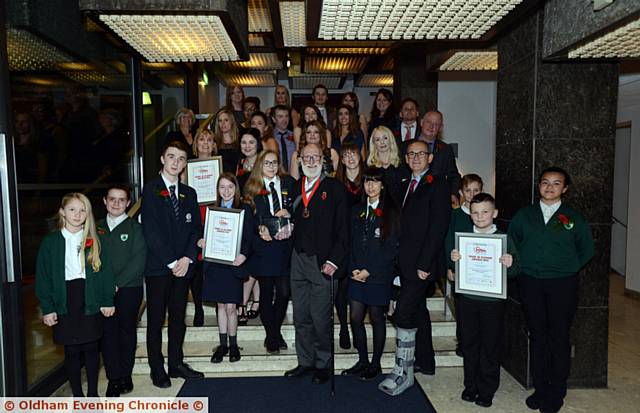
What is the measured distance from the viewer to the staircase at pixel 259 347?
179 inches

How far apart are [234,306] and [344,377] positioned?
1.16 metres

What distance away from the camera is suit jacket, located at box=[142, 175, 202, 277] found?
3980mm

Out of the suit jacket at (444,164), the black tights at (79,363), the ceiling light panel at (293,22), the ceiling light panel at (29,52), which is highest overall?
the ceiling light panel at (293,22)

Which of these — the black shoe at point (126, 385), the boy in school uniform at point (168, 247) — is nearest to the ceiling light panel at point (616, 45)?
the boy in school uniform at point (168, 247)

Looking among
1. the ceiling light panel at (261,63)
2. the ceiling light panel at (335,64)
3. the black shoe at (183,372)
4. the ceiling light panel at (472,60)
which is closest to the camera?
the black shoe at (183,372)

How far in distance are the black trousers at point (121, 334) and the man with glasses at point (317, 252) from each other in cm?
130

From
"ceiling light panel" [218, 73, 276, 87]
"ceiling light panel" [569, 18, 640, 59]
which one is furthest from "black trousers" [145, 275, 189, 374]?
"ceiling light panel" [218, 73, 276, 87]

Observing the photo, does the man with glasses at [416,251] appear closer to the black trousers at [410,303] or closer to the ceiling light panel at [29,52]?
the black trousers at [410,303]

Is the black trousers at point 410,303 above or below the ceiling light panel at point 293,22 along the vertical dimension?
below

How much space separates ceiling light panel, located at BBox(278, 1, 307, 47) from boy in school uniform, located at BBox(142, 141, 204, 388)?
1.81 meters

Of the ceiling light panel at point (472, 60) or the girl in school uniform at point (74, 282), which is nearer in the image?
the girl in school uniform at point (74, 282)

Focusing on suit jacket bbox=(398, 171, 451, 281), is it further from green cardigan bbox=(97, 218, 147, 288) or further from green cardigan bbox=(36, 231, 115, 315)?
green cardigan bbox=(36, 231, 115, 315)

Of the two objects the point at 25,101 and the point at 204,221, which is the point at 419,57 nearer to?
the point at 204,221

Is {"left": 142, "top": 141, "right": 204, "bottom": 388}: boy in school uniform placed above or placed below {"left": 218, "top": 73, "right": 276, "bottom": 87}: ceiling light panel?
below
